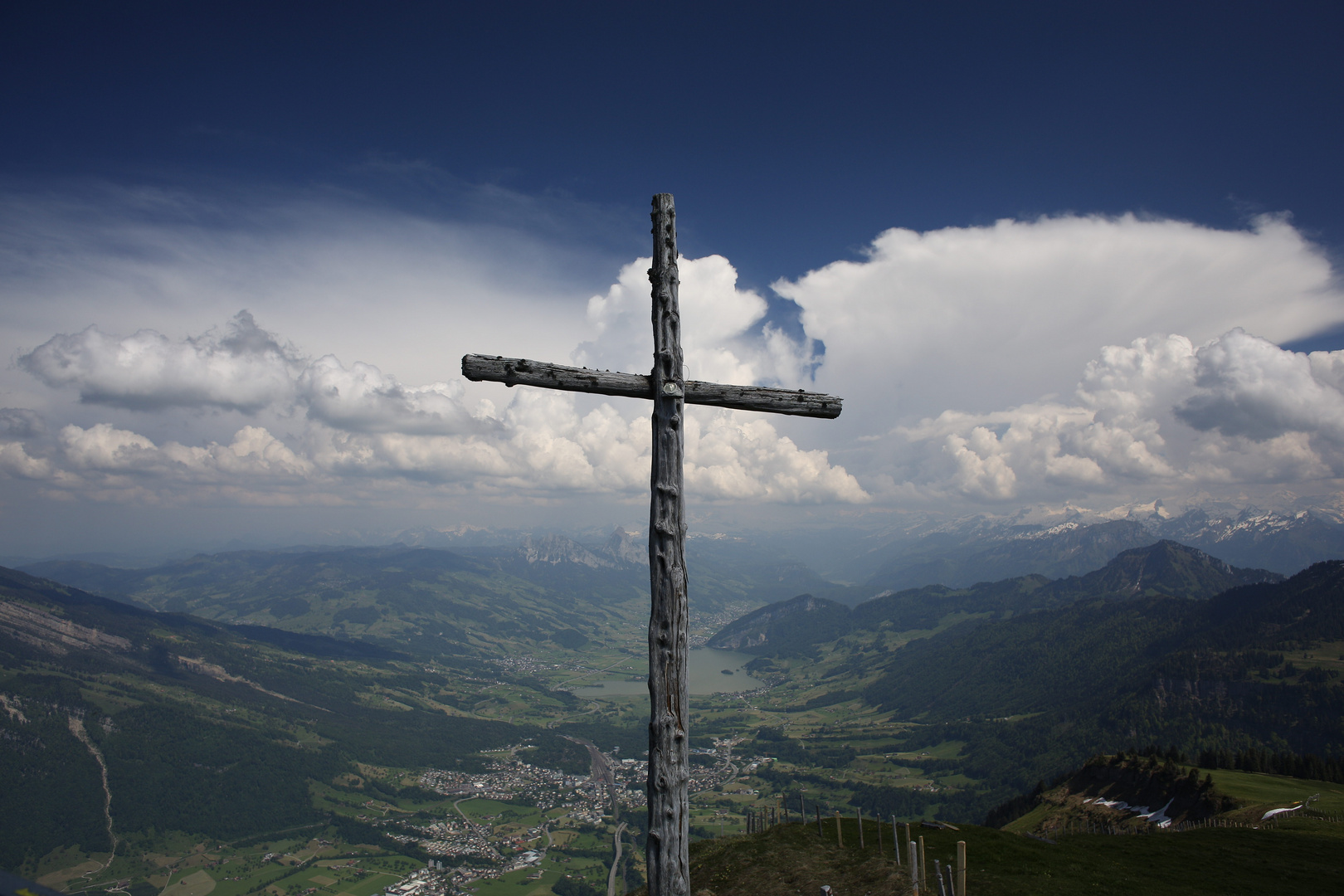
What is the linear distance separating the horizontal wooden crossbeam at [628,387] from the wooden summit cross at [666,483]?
0.01 meters

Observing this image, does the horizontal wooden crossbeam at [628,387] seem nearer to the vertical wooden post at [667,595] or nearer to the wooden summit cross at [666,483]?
the wooden summit cross at [666,483]

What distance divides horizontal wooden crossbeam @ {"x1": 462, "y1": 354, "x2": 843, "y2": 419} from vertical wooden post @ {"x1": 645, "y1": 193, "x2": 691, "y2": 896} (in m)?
0.36

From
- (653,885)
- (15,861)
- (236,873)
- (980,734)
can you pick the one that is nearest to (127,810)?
(15,861)

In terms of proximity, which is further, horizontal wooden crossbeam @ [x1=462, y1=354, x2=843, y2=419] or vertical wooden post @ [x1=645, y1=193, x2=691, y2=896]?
horizontal wooden crossbeam @ [x1=462, y1=354, x2=843, y2=419]

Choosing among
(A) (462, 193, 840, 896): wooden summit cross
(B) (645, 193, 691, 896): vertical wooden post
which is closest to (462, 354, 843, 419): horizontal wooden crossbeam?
(A) (462, 193, 840, 896): wooden summit cross

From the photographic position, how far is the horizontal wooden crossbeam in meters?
7.63

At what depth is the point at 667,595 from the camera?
7652 mm

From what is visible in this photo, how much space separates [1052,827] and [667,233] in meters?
80.6

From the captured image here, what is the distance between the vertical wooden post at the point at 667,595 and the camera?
732cm

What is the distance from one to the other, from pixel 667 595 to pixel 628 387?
291 cm

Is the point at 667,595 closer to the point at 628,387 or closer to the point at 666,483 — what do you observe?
the point at 666,483

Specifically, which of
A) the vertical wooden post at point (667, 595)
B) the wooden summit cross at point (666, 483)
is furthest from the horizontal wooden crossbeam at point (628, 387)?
the vertical wooden post at point (667, 595)

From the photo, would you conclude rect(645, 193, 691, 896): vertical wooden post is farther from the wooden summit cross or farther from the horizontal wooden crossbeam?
the horizontal wooden crossbeam

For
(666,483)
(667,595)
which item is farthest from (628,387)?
(667,595)
